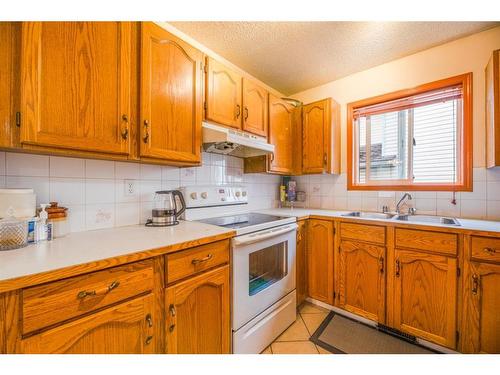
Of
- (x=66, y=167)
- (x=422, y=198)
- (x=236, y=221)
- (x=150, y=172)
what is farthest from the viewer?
(x=422, y=198)

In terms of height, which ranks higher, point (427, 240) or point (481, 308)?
point (427, 240)

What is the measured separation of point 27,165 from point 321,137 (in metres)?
2.24

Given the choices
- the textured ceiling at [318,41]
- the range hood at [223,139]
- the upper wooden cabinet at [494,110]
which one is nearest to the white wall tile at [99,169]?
the range hood at [223,139]

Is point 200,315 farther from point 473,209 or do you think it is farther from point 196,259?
point 473,209

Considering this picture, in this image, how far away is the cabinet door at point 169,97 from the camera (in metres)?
1.14

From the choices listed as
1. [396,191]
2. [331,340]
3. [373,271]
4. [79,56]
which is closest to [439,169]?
[396,191]

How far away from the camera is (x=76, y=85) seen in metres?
0.92

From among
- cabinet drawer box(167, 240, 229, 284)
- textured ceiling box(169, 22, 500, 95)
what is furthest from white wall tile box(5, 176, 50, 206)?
textured ceiling box(169, 22, 500, 95)

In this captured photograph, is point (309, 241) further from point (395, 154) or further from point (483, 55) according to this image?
point (483, 55)

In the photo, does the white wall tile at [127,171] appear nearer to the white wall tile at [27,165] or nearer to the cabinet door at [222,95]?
the white wall tile at [27,165]

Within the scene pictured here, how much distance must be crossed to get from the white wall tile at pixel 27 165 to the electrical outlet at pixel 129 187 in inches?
14.9

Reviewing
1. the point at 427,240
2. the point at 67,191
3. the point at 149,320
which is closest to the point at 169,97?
the point at 67,191

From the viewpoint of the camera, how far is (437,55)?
1.79 meters

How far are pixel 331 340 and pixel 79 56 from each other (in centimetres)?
224
